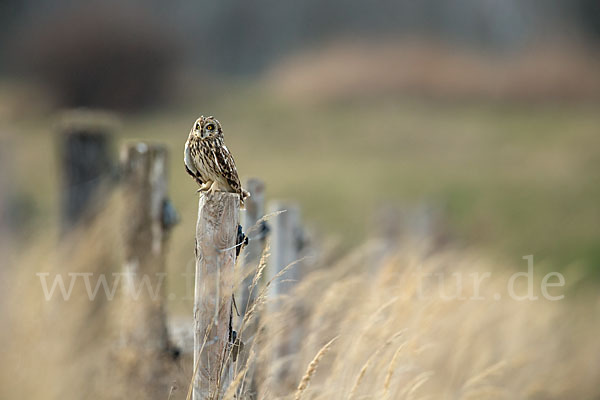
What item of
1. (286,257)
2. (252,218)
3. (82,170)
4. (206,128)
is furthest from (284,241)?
(206,128)

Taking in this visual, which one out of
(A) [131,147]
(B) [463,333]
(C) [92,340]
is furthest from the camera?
(B) [463,333]

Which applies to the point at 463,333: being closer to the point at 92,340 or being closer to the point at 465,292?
the point at 465,292

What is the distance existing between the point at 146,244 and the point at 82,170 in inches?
37.0

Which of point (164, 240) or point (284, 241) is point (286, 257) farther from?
point (164, 240)

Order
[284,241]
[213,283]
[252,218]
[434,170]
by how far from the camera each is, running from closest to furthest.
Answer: [213,283], [252,218], [284,241], [434,170]

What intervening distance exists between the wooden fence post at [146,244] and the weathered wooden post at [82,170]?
2.14 feet

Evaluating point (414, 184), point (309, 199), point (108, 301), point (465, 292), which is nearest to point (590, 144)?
point (414, 184)

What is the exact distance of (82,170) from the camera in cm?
378

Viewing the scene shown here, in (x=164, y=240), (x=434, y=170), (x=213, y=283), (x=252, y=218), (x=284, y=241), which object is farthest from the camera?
(x=434, y=170)

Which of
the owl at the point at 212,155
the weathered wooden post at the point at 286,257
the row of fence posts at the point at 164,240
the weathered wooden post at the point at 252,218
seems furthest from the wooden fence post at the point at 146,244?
the owl at the point at 212,155

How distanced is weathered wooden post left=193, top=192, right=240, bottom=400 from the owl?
114 millimetres

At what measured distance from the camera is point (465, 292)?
14.1 feet

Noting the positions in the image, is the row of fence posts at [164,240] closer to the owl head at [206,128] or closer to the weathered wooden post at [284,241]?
the weathered wooden post at [284,241]

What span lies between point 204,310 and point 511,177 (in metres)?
13.9
